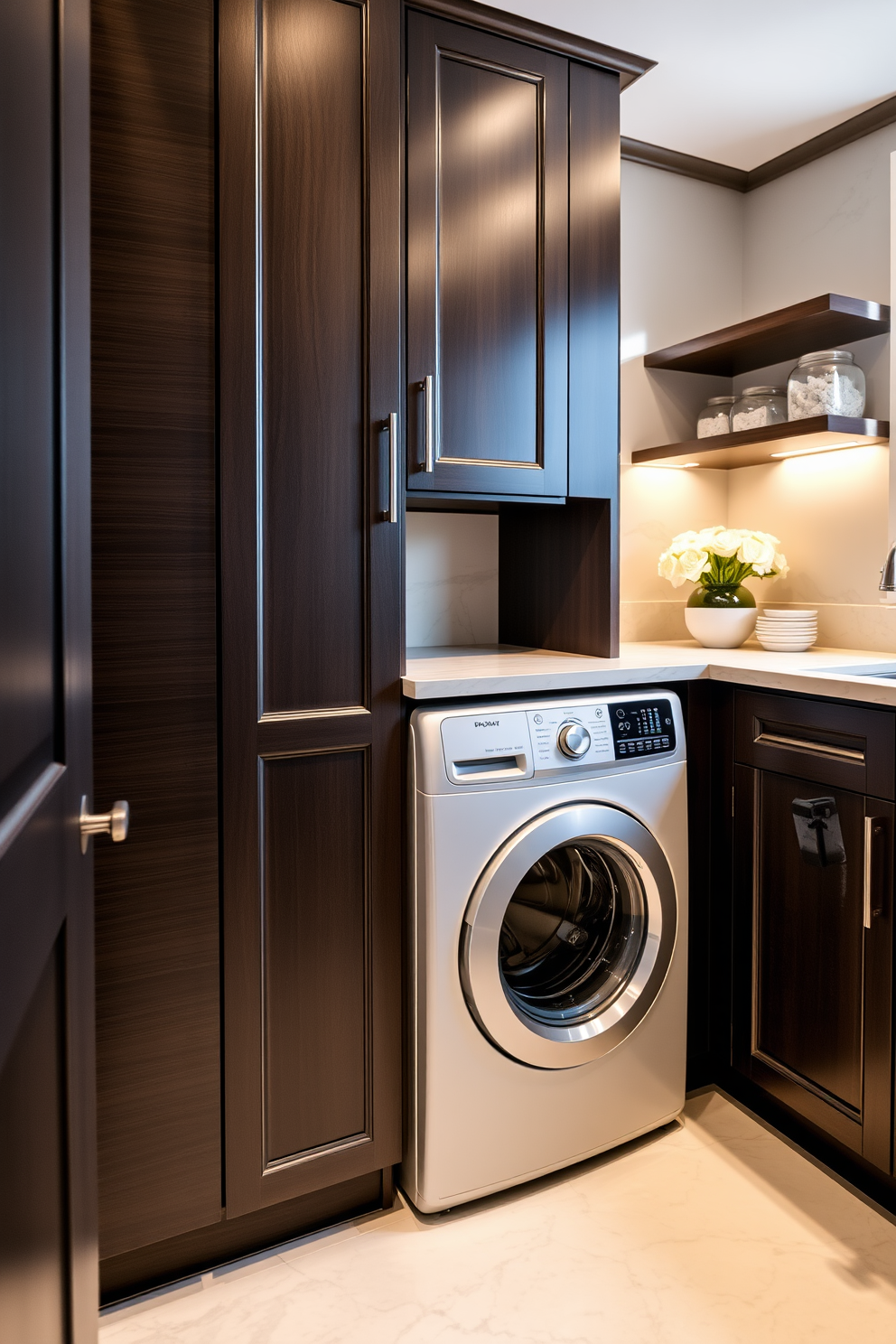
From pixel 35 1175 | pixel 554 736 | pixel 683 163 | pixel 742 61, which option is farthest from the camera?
pixel 683 163

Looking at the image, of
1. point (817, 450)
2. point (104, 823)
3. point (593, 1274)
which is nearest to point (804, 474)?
point (817, 450)

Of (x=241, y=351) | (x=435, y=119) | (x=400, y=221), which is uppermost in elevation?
(x=435, y=119)

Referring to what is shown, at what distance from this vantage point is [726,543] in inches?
87.9

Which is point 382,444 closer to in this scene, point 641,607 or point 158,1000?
point 158,1000

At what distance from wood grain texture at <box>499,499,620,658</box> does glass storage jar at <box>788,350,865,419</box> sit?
68 cm

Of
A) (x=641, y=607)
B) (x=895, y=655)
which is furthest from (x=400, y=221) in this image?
(x=895, y=655)

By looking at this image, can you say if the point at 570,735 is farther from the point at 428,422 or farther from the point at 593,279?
the point at 593,279

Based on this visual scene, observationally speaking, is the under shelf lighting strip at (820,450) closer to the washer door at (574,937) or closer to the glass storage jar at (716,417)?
the glass storage jar at (716,417)

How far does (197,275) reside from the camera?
141 cm

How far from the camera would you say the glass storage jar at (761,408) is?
7.55ft

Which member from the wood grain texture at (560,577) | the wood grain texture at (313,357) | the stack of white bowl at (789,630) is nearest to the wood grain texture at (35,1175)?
the wood grain texture at (313,357)

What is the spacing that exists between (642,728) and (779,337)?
122 centimetres

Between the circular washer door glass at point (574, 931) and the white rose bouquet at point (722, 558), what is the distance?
0.90 meters

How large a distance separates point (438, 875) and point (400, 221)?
124 centimetres
